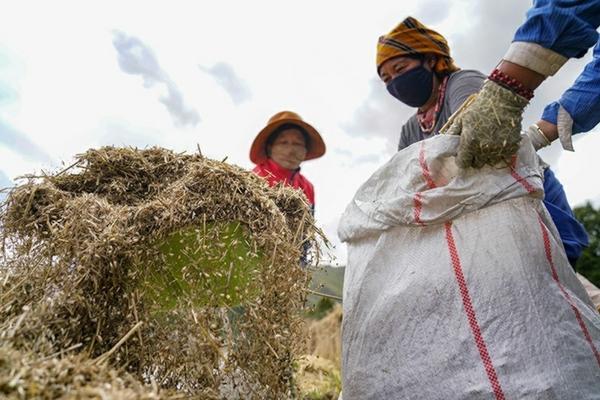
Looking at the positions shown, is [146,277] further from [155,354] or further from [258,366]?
[258,366]

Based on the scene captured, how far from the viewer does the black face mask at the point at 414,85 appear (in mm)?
1920

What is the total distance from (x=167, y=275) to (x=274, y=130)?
7.63 ft

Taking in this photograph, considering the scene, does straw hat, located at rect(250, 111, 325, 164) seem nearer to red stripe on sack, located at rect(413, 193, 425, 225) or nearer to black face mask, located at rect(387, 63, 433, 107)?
black face mask, located at rect(387, 63, 433, 107)

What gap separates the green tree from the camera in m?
12.9

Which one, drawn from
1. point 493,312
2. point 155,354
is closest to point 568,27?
point 493,312

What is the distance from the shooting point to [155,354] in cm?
114

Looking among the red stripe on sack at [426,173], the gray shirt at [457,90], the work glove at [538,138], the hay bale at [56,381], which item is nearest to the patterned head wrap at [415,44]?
the gray shirt at [457,90]

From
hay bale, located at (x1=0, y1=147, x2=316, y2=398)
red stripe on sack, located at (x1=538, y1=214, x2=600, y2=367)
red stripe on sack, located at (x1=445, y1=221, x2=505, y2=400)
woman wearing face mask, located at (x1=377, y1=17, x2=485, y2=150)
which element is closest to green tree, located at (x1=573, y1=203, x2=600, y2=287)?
woman wearing face mask, located at (x1=377, y1=17, x2=485, y2=150)

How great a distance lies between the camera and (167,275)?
4.20 ft

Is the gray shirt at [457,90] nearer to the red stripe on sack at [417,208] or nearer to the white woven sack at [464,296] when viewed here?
the white woven sack at [464,296]

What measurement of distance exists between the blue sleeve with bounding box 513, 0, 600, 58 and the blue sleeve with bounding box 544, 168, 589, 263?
2.01 ft

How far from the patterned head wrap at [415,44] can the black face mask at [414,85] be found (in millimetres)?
70

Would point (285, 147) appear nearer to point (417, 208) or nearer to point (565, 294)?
point (417, 208)

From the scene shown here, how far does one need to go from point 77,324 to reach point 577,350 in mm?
1267
